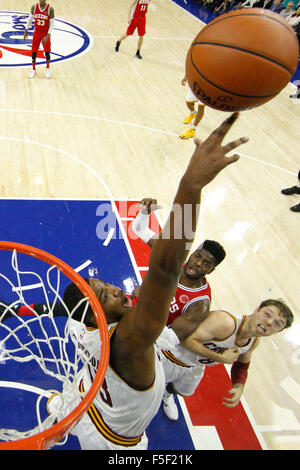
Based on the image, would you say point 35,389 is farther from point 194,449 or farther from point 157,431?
point 194,449

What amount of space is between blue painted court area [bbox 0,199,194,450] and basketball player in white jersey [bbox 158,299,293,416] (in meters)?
0.62

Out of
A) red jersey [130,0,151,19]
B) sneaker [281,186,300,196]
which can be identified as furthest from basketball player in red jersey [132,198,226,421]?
red jersey [130,0,151,19]

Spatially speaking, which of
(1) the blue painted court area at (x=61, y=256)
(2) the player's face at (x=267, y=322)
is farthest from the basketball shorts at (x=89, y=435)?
(2) the player's face at (x=267, y=322)

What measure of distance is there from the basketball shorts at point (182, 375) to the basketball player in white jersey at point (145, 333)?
504 millimetres

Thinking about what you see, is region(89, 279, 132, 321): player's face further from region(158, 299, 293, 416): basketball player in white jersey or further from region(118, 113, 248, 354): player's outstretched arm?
region(158, 299, 293, 416): basketball player in white jersey

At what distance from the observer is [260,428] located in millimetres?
2793

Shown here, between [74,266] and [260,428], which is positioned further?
[74,266]

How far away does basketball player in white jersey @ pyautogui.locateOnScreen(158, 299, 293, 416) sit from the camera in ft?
7.32

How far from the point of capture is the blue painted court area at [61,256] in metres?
2.65

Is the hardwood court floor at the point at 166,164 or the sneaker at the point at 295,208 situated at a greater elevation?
the sneaker at the point at 295,208

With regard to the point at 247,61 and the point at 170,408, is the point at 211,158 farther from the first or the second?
the point at 170,408

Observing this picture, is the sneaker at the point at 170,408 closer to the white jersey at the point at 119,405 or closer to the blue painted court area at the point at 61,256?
the blue painted court area at the point at 61,256

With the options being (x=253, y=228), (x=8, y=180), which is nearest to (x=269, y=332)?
(x=253, y=228)

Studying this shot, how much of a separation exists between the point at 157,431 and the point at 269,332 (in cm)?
119
